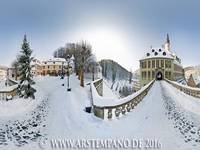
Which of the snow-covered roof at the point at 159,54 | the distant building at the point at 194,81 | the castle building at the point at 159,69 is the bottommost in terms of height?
the distant building at the point at 194,81

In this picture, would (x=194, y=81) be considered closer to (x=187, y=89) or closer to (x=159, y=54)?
(x=159, y=54)

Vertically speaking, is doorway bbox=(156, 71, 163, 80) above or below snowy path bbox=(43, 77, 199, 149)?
above

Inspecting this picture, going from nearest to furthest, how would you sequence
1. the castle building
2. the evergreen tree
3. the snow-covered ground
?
the snow-covered ground
the castle building
the evergreen tree

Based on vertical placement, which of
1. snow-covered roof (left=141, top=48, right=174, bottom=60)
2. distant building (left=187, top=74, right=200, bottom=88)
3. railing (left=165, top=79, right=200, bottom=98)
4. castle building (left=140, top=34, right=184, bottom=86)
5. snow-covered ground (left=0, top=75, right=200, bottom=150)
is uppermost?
snow-covered roof (left=141, top=48, right=174, bottom=60)

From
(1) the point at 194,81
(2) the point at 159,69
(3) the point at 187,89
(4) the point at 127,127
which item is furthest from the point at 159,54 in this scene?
(4) the point at 127,127

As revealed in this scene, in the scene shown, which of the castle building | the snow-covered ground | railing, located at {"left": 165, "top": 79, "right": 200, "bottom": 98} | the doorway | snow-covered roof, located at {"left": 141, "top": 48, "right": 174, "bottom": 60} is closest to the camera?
the snow-covered ground

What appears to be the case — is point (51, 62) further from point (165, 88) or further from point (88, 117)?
point (88, 117)

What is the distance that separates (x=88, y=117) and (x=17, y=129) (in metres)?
3.99

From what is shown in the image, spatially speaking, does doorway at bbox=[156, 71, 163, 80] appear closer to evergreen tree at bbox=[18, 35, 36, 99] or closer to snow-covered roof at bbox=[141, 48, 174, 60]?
snow-covered roof at bbox=[141, 48, 174, 60]

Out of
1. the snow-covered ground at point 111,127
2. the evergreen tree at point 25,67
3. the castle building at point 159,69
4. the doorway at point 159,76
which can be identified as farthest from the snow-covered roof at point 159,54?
the evergreen tree at point 25,67

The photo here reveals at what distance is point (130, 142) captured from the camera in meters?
7.83

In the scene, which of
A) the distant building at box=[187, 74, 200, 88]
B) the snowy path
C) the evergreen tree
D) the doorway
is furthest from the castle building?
the evergreen tree

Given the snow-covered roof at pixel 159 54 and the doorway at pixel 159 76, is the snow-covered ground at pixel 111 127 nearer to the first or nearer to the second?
the doorway at pixel 159 76

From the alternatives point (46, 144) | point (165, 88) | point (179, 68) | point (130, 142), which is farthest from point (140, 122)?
point (179, 68)
